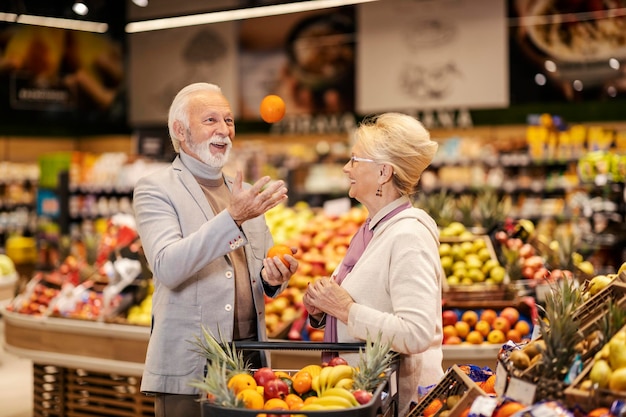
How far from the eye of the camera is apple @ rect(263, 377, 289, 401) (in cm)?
211

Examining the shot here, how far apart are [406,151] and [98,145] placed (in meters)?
12.1

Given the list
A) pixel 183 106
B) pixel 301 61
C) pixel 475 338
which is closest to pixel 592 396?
pixel 183 106

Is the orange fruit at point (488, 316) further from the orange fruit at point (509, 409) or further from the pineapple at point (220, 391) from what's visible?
the pineapple at point (220, 391)

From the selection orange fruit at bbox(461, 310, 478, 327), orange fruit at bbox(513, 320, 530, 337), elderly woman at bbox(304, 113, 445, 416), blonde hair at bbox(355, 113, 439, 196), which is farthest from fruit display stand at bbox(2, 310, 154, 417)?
blonde hair at bbox(355, 113, 439, 196)

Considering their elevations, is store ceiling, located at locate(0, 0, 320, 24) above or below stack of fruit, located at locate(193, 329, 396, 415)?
above

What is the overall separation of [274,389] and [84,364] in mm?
2789

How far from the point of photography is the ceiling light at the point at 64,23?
11.9m

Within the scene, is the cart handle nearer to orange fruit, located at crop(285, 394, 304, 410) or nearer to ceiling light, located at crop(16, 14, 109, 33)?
orange fruit, located at crop(285, 394, 304, 410)

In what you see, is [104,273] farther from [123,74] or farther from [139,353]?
[123,74]

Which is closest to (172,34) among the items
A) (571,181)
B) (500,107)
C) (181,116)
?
(500,107)

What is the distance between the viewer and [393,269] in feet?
7.68

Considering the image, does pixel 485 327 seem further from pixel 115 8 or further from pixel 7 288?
pixel 115 8

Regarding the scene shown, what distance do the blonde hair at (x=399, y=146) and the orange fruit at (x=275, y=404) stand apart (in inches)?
32.9

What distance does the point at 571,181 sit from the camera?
28.7 feet
